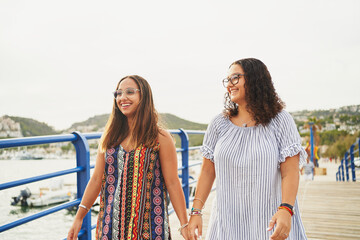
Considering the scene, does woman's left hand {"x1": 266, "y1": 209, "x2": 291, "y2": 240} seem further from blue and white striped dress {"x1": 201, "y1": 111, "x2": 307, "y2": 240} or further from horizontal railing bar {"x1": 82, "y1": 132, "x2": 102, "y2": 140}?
horizontal railing bar {"x1": 82, "y1": 132, "x2": 102, "y2": 140}

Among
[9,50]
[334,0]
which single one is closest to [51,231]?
[334,0]

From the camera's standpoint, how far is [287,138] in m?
1.36

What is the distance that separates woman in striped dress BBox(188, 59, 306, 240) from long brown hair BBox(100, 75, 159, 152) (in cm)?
34

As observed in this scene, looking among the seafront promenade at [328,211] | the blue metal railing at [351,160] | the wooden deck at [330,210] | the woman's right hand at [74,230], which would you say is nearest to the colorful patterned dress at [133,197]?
the woman's right hand at [74,230]

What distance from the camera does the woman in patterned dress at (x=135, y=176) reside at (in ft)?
5.03

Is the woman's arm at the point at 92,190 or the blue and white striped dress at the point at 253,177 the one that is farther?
the woman's arm at the point at 92,190

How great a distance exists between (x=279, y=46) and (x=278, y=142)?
30.6 meters

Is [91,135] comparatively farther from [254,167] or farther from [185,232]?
[254,167]

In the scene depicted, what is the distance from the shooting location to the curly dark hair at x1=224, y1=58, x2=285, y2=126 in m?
1.42

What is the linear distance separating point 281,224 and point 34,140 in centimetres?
138

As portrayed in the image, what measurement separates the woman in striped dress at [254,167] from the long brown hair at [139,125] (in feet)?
1.12

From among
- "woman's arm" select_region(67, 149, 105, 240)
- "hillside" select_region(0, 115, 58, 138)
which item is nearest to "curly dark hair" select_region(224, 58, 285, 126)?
"woman's arm" select_region(67, 149, 105, 240)

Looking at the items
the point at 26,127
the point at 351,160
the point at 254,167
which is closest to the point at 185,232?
the point at 254,167

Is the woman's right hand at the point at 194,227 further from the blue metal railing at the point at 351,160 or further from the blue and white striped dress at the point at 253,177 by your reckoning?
the blue metal railing at the point at 351,160
